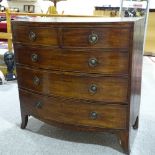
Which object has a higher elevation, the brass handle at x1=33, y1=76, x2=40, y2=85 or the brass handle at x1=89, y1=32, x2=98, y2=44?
the brass handle at x1=89, y1=32, x2=98, y2=44

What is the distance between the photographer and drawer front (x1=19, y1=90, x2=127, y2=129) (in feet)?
5.04

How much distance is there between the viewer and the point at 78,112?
1.60 m

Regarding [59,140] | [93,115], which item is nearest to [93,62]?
[93,115]

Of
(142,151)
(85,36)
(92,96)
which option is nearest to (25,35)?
(85,36)

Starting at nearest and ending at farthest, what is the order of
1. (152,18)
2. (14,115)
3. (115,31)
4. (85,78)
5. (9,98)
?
1. (115,31)
2. (85,78)
3. (14,115)
4. (9,98)
5. (152,18)

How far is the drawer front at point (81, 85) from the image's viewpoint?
1479 millimetres

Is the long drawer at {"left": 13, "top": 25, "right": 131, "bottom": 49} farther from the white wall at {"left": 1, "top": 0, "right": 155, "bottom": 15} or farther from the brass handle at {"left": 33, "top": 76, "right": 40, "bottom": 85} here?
the white wall at {"left": 1, "top": 0, "right": 155, "bottom": 15}

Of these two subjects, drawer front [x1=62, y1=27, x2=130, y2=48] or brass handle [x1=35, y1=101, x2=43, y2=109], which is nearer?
drawer front [x1=62, y1=27, x2=130, y2=48]

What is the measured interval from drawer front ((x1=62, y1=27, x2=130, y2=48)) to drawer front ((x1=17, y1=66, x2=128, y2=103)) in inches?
7.4

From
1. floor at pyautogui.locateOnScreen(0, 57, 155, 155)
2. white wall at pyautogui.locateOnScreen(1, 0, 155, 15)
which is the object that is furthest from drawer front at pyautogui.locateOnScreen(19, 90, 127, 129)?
white wall at pyautogui.locateOnScreen(1, 0, 155, 15)

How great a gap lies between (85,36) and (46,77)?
39 centimetres

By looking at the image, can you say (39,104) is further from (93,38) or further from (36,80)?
(93,38)

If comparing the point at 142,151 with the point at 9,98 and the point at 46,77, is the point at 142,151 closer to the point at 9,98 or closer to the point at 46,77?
the point at 46,77

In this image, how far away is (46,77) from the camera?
1622 millimetres
